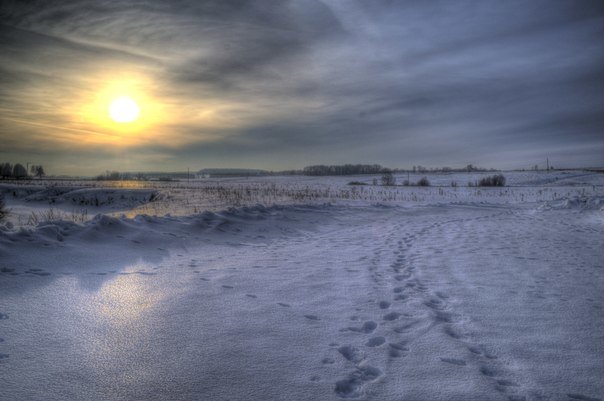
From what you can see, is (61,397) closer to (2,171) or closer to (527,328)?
(527,328)

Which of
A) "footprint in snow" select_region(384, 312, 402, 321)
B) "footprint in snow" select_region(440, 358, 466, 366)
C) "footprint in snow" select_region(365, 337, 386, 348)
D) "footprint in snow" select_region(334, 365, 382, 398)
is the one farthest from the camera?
"footprint in snow" select_region(384, 312, 402, 321)

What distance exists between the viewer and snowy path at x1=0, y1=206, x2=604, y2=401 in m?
2.76

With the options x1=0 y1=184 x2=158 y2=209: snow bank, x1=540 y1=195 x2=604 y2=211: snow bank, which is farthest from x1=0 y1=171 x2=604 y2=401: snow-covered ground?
x1=0 y1=184 x2=158 y2=209: snow bank

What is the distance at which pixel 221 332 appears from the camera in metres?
3.72

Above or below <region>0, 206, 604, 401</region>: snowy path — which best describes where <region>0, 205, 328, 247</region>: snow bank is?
above

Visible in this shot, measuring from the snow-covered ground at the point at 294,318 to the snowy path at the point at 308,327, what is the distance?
0.02 m

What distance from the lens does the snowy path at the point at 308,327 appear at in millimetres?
2764

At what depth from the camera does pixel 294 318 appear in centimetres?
411

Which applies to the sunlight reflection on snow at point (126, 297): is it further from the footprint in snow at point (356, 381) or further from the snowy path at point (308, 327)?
the footprint in snow at point (356, 381)

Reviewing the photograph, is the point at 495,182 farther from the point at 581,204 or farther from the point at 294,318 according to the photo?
the point at 294,318

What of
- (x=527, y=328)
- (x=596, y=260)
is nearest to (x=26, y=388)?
(x=527, y=328)

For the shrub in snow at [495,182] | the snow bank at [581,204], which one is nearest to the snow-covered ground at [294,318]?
the snow bank at [581,204]

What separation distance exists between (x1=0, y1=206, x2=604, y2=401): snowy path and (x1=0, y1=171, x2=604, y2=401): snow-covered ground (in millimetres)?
19

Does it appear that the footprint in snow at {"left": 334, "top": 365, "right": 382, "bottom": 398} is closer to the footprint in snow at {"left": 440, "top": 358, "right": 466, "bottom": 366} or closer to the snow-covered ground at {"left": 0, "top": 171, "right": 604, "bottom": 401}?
the snow-covered ground at {"left": 0, "top": 171, "right": 604, "bottom": 401}
